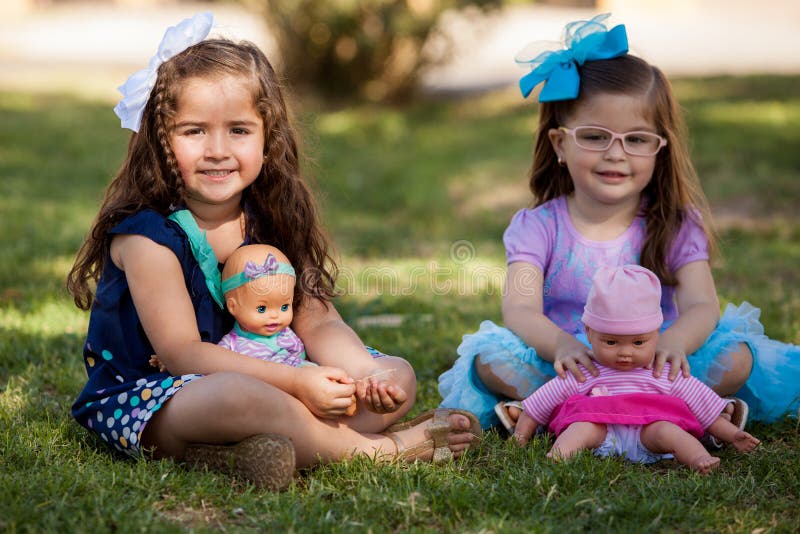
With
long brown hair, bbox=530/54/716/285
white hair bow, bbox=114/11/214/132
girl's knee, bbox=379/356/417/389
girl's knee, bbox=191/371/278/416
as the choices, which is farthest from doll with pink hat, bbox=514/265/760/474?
white hair bow, bbox=114/11/214/132

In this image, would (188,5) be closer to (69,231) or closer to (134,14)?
(134,14)

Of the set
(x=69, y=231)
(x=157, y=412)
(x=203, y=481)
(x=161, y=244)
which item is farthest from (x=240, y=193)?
(x=69, y=231)

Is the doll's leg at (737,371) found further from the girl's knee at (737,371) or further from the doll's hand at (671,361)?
the doll's hand at (671,361)

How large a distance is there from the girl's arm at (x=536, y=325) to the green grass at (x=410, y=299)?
0.37 metres

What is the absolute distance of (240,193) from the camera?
3424mm

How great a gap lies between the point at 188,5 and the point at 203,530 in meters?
22.3

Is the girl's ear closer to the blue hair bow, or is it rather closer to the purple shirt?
the blue hair bow

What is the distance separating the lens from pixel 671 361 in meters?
3.34

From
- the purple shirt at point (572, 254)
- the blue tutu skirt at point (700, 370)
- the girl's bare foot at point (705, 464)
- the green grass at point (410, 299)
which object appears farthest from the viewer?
the purple shirt at point (572, 254)

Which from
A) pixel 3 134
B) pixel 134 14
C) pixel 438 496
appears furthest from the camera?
pixel 134 14

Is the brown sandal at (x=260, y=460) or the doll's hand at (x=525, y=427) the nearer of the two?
the brown sandal at (x=260, y=460)

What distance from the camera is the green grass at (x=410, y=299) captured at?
2.64 meters

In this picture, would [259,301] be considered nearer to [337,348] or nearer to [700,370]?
[337,348]

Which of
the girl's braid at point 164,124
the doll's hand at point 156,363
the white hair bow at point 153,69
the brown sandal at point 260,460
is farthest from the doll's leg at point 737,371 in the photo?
the white hair bow at point 153,69
